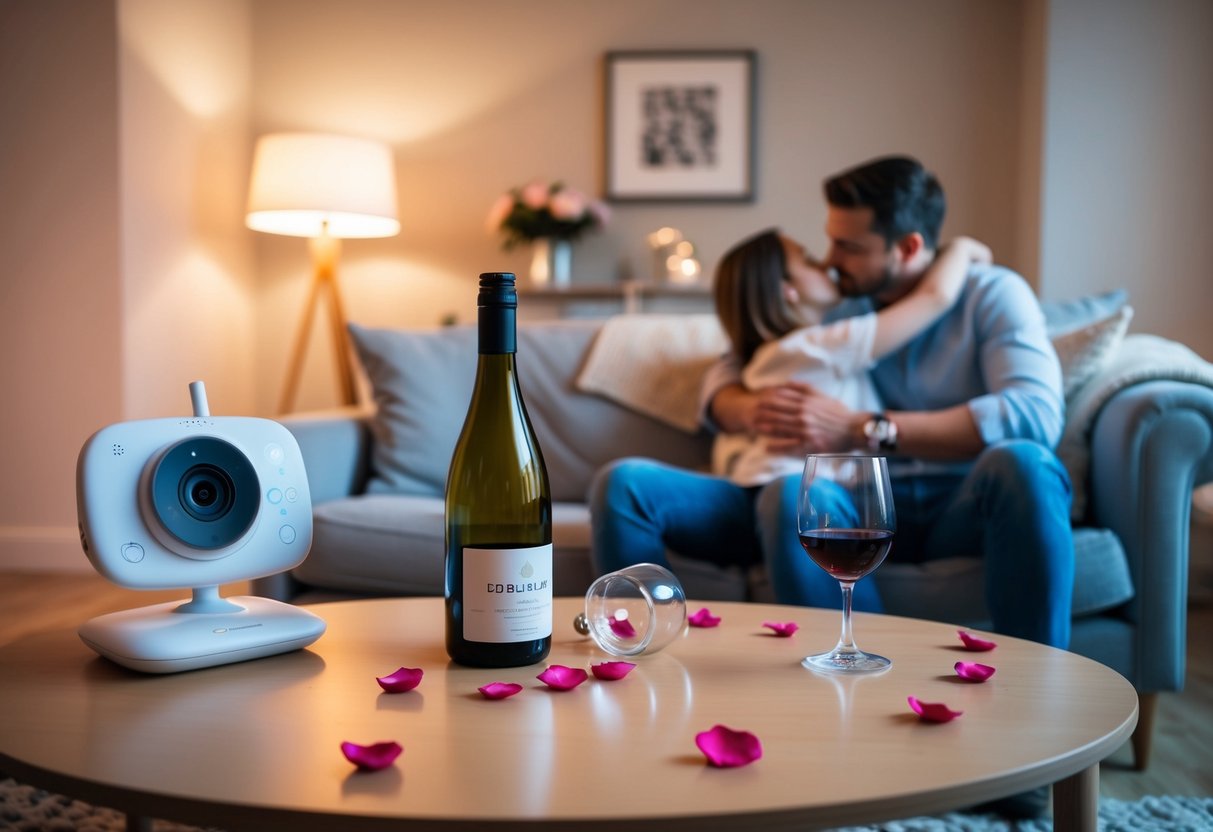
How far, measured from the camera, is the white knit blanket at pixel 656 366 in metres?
2.31

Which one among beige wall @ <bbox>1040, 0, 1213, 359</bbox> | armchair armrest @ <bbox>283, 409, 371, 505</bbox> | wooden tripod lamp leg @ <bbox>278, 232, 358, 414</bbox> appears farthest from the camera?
wooden tripod lamp leg @ <bbox>278, 232, 358, 414</bbox>

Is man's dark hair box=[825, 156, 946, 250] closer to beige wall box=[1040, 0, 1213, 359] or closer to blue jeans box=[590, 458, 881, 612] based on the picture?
blue jeans box=[590, 458, 881, 612]

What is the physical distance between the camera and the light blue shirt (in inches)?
67.5

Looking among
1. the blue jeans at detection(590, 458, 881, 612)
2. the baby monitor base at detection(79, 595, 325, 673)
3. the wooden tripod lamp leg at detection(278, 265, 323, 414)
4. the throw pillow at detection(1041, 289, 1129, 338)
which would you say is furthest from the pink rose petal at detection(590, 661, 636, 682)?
the wooden tripod lamp leg at detection(278, 265, 323, 414)

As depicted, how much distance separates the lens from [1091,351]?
1.94m

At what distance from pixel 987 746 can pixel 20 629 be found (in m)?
2.61

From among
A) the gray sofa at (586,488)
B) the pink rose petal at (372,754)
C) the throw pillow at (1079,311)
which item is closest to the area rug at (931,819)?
the gray sofa at (586,488)

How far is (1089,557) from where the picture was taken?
1.68 metres

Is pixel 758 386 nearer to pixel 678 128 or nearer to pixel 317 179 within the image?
pixel 317 179

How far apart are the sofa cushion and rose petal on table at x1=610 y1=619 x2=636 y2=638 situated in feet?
4.55

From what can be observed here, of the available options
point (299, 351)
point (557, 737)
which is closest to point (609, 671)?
point (557, 737)

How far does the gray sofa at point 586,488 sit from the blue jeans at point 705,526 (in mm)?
57

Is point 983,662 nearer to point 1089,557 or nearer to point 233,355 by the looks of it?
point 1089,557

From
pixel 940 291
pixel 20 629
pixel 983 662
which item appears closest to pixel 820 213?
pixel 940 291
